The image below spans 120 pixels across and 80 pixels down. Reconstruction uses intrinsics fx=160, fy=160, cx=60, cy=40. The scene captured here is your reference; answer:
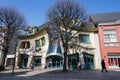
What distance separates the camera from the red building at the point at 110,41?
25.5m

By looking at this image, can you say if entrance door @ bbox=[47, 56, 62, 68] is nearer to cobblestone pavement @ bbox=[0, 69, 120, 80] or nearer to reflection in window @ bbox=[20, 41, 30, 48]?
reflection in window @ bbox=[20, 41, 30, 48]

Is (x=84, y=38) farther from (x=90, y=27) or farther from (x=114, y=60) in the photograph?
(x=114, y=60)

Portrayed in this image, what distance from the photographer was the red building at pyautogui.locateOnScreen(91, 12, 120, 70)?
25.5 meters

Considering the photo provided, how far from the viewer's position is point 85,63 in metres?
27.1

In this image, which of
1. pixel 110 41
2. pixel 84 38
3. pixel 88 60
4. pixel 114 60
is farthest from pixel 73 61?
pixel 110 41

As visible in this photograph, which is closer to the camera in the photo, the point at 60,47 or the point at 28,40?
the point at 60,47

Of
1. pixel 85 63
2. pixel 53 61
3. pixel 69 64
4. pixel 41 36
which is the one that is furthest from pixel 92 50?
pixel 41 36

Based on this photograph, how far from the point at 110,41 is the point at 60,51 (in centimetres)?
868

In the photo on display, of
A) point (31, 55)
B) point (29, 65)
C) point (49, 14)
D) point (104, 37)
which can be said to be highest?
point (49, 14)

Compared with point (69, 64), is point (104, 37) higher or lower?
higher

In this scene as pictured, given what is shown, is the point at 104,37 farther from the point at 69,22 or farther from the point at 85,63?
the point at 69,22

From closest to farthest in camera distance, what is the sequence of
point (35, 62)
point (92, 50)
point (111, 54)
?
point (111, 54) < point (92, 50) < point (35, 62)

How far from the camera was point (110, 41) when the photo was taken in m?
26.2

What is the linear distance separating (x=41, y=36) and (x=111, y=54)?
44.8ft
